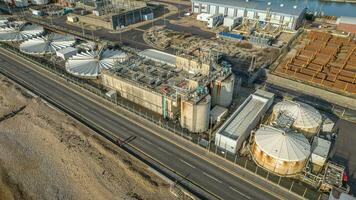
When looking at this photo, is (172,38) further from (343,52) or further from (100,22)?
(343,52)

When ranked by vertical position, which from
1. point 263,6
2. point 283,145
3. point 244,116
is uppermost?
point 263,6

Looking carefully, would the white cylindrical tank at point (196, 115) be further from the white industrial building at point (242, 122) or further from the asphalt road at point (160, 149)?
the asphalt road at point (160, 149)

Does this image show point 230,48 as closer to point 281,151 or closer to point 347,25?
point 347,25

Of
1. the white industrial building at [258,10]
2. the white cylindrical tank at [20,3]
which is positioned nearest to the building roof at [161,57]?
the white industrial building at [258,10]

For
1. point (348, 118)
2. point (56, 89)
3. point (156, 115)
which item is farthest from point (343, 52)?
point (56, 89)

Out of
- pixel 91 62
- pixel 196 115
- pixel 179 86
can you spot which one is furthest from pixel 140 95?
pixel 91 62

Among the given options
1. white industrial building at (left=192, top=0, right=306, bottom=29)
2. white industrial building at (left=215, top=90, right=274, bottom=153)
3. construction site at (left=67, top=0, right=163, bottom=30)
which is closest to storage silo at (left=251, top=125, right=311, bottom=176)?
white industrial building at (left=215, top=90, right=274, bottom=153)
